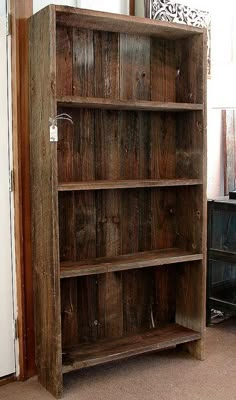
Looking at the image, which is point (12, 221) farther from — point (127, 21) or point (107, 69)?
point (127, 21)

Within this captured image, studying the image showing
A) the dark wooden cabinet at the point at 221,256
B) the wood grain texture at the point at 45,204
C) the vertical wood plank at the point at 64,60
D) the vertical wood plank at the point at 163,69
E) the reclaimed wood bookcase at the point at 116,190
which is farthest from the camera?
the dark wooden cabinet at the point at 221,256

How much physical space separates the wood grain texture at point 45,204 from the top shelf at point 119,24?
13 centimetres

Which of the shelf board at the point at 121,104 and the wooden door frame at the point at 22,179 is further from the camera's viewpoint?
the wooden door frame at the point at 22,179

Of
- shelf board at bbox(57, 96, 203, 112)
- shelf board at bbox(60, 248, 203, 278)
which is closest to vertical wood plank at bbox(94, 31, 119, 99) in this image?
shelf board at bbox(57, 96, 203, 112)

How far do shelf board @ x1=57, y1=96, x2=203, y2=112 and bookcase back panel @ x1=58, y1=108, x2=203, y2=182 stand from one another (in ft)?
0.29

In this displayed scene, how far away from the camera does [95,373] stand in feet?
9.14

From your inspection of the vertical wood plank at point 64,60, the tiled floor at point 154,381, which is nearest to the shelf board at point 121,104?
the vertical wood plank at point 64,60

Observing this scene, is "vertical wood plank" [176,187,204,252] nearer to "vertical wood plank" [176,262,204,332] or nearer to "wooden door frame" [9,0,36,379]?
"vertical wood plank" [176,262,204,332]

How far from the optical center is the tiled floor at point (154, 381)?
8.25 ft

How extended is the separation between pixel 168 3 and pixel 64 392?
2.40m


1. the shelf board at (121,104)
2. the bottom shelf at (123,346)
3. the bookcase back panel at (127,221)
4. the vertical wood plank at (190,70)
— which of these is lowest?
the bottom shelf at (123,346)

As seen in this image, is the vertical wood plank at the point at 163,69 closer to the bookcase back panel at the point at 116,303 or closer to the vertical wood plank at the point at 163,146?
the vertical wood plank at the point at 163,146

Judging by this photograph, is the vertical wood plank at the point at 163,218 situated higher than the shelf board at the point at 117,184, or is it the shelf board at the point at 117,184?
the shelf board at the point at 117,184

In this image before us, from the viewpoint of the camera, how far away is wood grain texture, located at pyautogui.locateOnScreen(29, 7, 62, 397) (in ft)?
7.83
